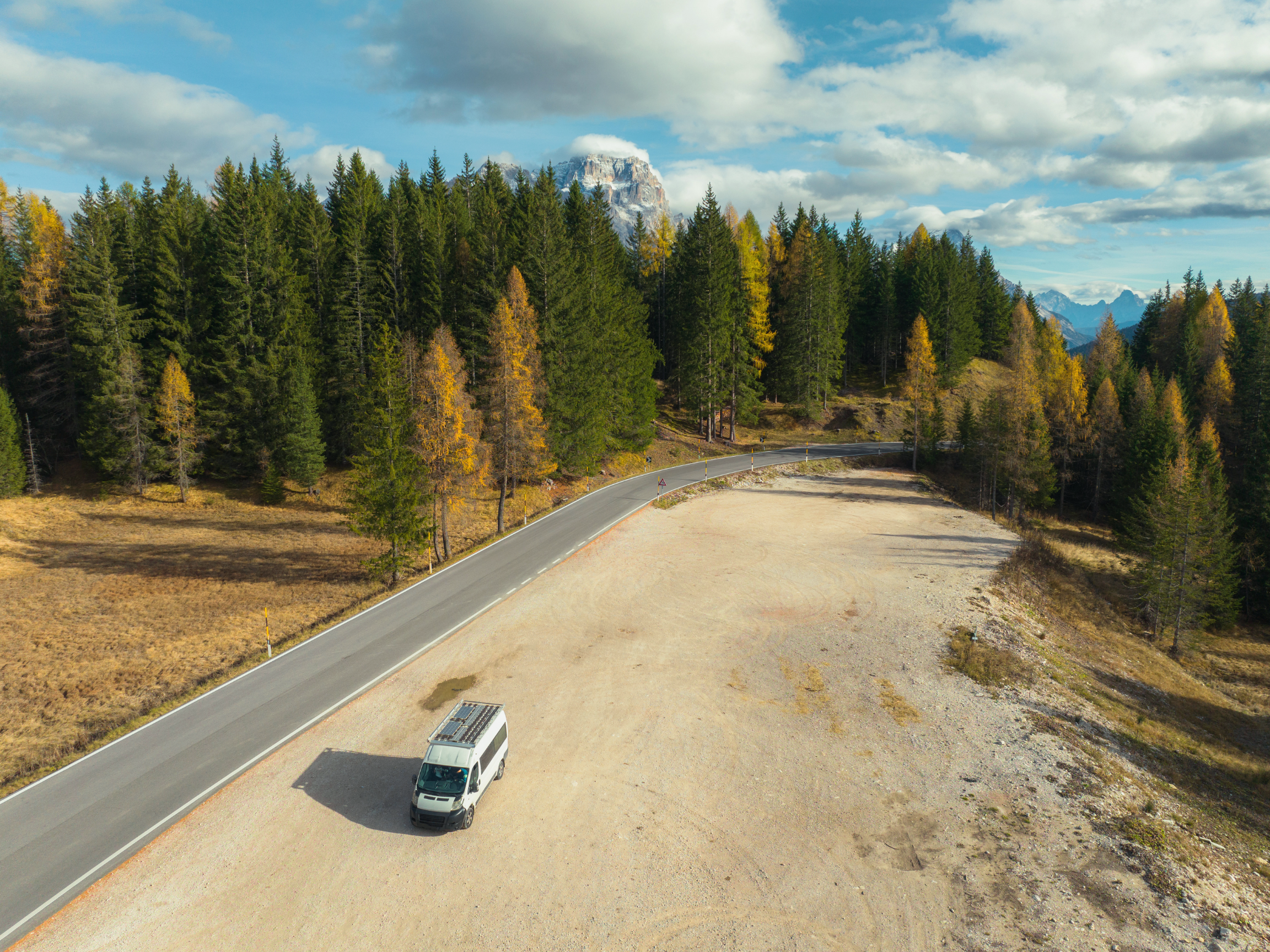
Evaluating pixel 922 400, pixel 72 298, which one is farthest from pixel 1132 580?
pixel 72 298

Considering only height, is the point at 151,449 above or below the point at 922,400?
below

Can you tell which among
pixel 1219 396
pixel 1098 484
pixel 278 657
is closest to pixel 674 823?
pixel 278 657

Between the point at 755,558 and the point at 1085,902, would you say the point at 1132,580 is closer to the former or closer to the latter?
the point at 755,558

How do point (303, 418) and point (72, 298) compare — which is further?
point (72, 298)

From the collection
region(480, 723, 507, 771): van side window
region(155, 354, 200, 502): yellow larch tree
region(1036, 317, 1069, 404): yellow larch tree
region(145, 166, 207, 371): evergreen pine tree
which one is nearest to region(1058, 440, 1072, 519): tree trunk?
region(1036, 317, 1069, 404): yellow larch tree

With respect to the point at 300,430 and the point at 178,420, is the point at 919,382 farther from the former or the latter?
the point at 178,420

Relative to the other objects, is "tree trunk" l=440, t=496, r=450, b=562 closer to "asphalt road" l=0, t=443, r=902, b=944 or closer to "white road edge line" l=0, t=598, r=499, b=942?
"asphalt road" l=0, t=443, r=902, b=944
